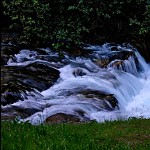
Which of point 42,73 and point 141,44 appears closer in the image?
point 42,73

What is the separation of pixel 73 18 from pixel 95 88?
33.5ft

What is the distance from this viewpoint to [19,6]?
28.9 meters

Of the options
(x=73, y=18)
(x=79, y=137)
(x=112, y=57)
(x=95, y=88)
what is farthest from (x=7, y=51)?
(x=79, y=137)

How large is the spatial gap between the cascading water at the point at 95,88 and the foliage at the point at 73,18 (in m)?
1.67

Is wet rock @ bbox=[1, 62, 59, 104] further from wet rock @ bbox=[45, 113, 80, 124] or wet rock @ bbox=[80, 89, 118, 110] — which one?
wet rock @ bbox=[45, 113, 80, 124]

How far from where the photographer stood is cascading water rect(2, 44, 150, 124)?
17469mm

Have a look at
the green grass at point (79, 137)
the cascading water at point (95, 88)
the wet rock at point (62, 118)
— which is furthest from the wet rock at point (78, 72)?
the green grass at point (79, 137)

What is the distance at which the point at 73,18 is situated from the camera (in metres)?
29.7

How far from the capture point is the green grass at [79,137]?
783 centimetres

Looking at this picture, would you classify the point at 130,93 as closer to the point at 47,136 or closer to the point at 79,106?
the point at 79,106

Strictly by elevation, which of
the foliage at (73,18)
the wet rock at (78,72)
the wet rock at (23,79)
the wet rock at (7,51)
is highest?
the foliage at (73,18)

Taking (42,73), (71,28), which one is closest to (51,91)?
(42,73)

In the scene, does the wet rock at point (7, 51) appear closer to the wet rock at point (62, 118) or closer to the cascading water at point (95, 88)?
the cascading water at point (95, 88)

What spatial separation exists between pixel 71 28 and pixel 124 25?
16.8ft
